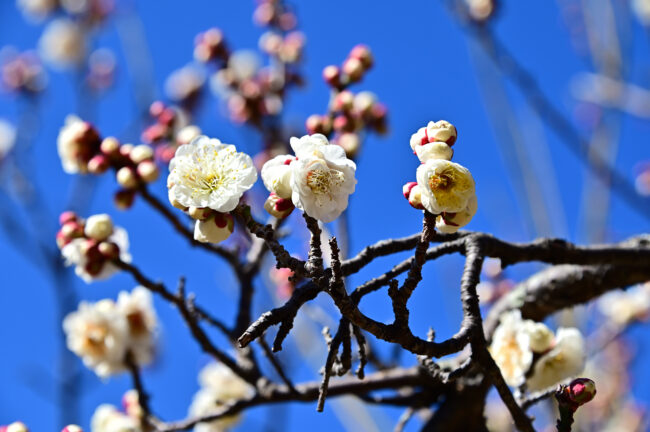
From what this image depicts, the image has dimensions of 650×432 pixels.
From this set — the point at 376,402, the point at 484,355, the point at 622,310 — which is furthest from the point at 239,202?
the point at 622,310

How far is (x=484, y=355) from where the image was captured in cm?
123

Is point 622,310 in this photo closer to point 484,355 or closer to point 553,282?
point 553,282

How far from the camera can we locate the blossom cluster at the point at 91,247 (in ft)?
6.23

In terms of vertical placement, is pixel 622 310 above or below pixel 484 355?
above

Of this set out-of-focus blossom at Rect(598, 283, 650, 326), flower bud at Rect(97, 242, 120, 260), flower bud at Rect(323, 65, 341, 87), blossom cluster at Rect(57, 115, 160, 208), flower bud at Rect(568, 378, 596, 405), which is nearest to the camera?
flower bud at Rect(568, 378, 596, 405)

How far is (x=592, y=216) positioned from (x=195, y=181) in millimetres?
2523

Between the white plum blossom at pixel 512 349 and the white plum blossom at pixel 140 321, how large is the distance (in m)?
1.29

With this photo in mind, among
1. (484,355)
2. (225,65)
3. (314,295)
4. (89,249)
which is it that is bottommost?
(484,355)

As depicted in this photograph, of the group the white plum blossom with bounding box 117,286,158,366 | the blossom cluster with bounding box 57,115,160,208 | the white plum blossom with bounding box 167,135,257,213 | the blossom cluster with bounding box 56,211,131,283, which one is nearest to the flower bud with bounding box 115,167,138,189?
the blossom cluster with bounding box 57,115,160,208

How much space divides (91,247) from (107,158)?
12.5 inches

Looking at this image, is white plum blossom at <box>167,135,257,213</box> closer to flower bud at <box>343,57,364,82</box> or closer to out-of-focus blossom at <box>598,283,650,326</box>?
flower bud at <box>343,57,364,82</box>

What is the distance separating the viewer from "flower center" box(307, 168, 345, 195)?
1.17m

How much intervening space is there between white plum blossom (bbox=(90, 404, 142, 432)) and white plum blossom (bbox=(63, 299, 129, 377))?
133mm

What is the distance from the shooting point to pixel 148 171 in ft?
6.45
